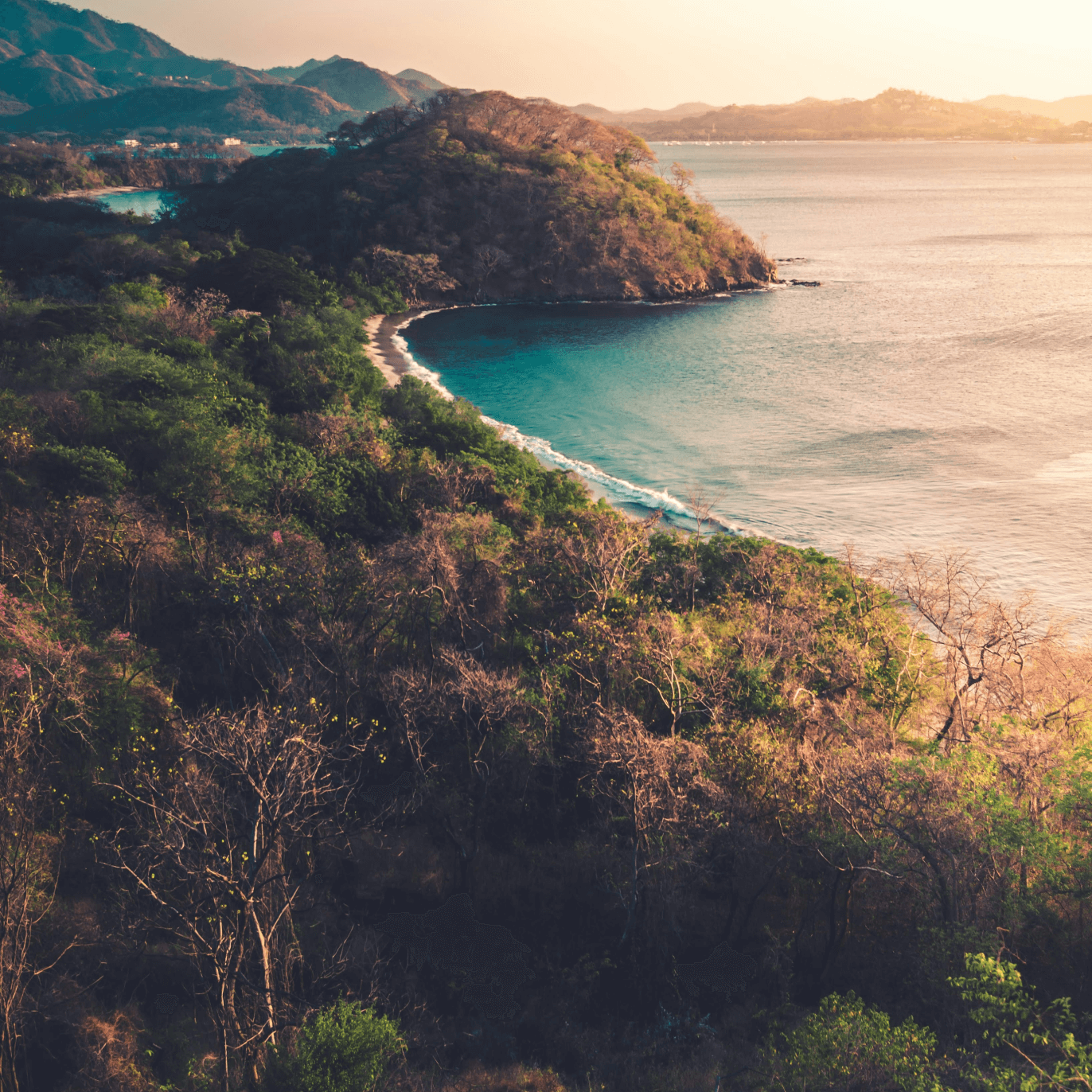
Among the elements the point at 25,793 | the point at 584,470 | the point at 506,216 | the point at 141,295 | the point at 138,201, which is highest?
the point at 138,201

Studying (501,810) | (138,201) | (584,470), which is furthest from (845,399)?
(138,201)

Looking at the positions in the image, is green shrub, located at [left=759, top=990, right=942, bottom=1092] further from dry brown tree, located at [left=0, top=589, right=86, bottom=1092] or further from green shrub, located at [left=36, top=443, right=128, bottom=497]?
green shrub, located at [left=36, top=443, right=128, bottom=497]

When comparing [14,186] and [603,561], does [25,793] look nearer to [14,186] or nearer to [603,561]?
[603,561]

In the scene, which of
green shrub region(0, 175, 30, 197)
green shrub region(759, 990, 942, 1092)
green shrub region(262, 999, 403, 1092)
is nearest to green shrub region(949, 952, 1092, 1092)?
green shrub region(759, 990, 942, 1092)

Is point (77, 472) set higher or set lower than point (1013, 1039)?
higher

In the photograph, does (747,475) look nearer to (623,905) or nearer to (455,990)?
(623,905)

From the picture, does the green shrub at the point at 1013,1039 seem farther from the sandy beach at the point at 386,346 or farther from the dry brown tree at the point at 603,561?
the sandy beach at the point at 386,346

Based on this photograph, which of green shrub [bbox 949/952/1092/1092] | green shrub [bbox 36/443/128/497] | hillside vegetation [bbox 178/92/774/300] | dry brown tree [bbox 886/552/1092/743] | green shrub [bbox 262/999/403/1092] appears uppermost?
hillside vegetation [bbox 178/92/774/300]
